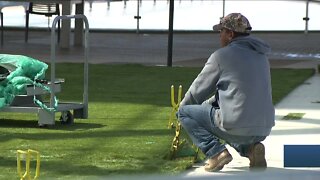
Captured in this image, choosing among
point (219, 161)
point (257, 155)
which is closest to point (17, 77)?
point (219, 161)

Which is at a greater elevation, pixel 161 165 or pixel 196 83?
pixel 196 83

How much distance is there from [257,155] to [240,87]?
0.54 m

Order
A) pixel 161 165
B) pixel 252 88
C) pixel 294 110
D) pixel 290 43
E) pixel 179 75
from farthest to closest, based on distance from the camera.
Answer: pixel 290 43
pixel 179 75
pixel 294 110
pixel 161 165
pixel 252 88

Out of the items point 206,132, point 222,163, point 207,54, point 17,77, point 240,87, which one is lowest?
point 207,54

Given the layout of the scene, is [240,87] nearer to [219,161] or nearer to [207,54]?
[219,161]

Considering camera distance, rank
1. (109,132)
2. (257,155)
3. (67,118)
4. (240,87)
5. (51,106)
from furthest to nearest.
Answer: (67,118)
(51,106)
(109,132)
(257,155)
(240,87)

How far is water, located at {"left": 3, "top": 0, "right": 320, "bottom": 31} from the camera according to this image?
2554 centimetres

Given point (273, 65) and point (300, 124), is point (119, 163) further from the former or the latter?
point (273, 65)

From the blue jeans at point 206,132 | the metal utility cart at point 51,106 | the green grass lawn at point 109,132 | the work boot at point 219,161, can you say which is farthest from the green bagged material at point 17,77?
the work boot at point 219,161

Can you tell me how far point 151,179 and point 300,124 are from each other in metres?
7.22

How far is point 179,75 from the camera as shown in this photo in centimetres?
1452

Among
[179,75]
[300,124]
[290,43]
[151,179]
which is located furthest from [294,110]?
[290,43]

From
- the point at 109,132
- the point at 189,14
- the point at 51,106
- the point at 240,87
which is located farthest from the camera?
the point at 189,14

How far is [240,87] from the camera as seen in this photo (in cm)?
718
